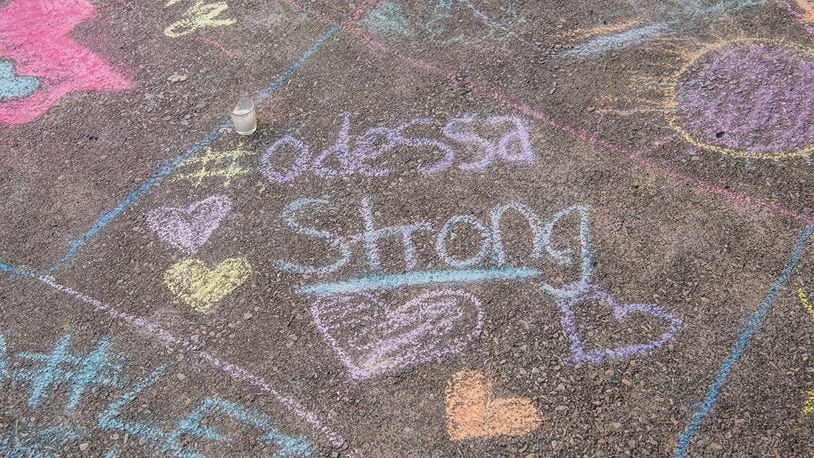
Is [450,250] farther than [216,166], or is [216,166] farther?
[216,166]

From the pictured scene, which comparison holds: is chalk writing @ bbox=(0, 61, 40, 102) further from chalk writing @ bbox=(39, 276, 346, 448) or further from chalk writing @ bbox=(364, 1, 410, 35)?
chalk writing @ bbox=(364, 1, 410, 35)

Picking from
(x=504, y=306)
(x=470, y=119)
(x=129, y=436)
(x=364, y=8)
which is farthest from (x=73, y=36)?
(x=504, y=306)

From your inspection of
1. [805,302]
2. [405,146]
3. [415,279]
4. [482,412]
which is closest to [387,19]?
[405,146]

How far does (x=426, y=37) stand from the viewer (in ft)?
15.9

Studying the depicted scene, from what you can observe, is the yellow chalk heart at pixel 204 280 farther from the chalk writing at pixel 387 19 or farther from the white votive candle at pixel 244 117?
the chalk writing at pixel 387 19

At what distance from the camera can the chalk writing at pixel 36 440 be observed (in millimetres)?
2930

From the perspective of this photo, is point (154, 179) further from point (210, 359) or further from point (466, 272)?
point (466, 272)

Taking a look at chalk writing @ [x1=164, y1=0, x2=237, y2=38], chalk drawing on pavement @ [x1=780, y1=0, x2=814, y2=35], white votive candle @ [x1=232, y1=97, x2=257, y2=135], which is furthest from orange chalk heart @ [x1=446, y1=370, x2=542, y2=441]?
chalk writing @ [x1=164, y1=0, x2=237, y2=38]

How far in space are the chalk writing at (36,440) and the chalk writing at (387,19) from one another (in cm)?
320

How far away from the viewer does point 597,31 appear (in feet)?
15.6

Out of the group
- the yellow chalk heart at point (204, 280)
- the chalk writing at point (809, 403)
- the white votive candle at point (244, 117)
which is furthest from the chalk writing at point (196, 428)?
the chalk writing at point (809, 403)

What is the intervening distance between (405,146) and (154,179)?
4.70 feet

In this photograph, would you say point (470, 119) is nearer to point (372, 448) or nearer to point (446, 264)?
point (446, 264)

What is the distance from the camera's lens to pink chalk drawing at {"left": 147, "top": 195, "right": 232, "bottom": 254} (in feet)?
12.1
